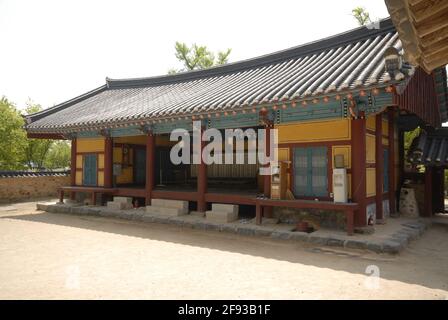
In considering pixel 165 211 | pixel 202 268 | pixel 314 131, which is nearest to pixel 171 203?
pixel 165 211

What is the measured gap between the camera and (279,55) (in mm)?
12602

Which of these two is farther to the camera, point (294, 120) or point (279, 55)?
point (279, 55)

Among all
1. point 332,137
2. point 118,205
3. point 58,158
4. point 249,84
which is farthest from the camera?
point 58,158

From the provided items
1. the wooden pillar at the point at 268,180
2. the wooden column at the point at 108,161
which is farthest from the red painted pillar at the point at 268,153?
the wooden column at the point at 108,161

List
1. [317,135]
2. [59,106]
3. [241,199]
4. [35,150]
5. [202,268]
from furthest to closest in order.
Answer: [35,150]
[59,106]
[241,199]
[317,135]
[202,268]

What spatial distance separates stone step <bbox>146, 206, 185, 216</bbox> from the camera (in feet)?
34.7

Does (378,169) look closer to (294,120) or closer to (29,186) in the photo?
(294,120)

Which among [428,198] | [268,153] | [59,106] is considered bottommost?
[428,198]

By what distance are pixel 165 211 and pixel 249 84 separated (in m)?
5.21

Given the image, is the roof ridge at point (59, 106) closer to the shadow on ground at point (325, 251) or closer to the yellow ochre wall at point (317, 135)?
the shadow on ground at point (325, 251)

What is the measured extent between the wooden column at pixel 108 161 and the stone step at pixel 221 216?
17.2ft

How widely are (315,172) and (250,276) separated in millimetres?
4346

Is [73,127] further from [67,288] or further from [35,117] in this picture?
[67,288]
